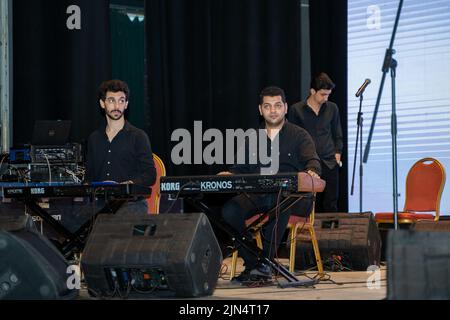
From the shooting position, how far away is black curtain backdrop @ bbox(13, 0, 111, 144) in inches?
256

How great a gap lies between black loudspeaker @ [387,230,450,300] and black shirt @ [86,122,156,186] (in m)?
2.44

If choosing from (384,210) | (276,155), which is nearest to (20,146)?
(276,155)

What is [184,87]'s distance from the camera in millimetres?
7023

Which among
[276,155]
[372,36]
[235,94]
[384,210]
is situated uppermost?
[372,36]

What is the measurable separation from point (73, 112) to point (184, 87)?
1044 mm

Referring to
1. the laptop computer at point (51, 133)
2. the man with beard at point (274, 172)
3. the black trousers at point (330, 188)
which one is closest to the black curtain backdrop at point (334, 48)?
the black trousers at point (330, 188)

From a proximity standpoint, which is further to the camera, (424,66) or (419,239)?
(424,66)

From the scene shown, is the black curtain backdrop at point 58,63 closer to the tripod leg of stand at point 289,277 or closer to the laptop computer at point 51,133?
the laptop computer at point 51,133

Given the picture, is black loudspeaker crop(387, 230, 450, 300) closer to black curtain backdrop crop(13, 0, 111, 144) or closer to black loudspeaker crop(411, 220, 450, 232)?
black loudspeaker crop(411, 220, 450, 232)

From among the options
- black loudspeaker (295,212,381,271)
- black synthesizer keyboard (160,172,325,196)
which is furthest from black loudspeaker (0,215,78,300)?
black loudspeaker (295,212,381,271)

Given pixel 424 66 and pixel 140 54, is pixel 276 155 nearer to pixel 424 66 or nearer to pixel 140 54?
pixel 424 66

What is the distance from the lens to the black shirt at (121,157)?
15.7 feet

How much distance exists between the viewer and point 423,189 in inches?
244
